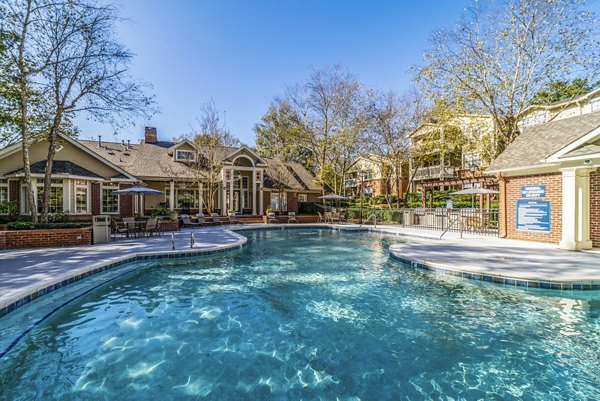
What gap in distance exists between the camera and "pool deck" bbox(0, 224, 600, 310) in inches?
262

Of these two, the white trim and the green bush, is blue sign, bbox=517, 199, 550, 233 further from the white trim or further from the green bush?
the green bush

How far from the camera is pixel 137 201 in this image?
21.7m

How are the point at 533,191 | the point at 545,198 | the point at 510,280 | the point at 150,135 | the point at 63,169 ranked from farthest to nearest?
the point at 150,135
the point at 63,169
the point at 533,191
the point at 545,198
the point at 510,280

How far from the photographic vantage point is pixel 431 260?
8.68 metres

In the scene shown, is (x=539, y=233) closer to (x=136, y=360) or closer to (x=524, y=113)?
(x=524, y=113)

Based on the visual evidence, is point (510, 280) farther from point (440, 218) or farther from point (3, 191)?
point (3, 191)

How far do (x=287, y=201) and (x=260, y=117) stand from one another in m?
16.3

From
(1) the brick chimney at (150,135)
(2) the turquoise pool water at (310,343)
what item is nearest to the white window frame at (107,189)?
(1) the brick chimney at (150,135)

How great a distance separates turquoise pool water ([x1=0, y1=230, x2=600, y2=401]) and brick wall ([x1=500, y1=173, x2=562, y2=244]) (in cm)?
641

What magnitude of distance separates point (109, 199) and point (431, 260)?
1944cm

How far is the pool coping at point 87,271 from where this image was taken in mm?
5346

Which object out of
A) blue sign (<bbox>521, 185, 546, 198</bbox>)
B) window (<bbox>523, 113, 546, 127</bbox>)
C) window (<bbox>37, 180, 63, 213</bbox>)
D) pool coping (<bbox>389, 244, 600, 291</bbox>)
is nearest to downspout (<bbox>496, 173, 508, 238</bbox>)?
blue sign (<bbox>521, 185, 546, 198</bbox>)

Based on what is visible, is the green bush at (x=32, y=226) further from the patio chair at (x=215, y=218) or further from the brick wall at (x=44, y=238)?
the patio chair at (x=215, y=218)

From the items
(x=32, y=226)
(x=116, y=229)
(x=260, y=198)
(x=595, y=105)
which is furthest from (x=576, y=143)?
(x=260, y=198)
